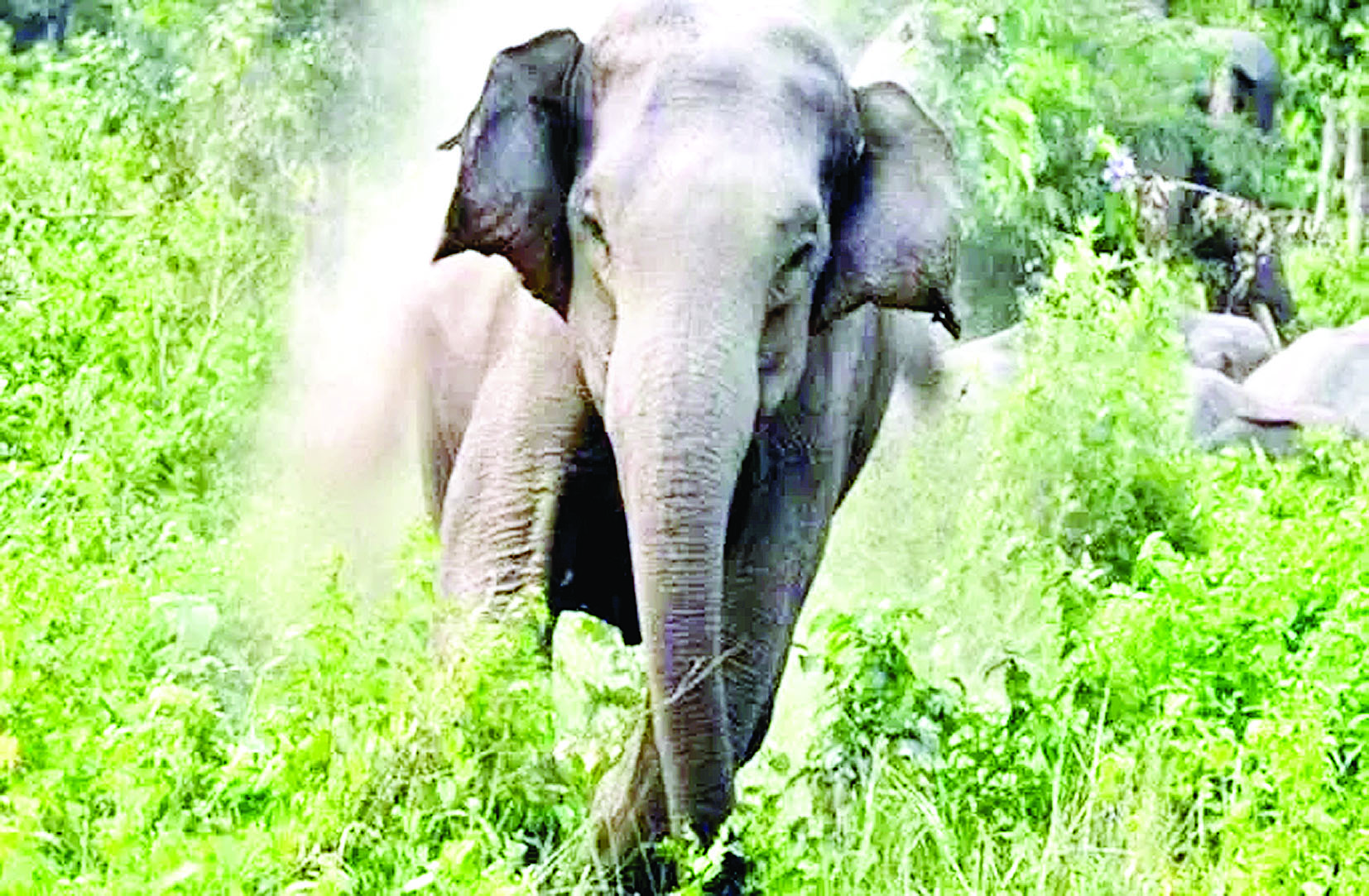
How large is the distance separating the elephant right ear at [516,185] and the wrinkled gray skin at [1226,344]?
9.73 m

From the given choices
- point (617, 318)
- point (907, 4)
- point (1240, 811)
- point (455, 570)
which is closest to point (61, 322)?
point (455, 570)

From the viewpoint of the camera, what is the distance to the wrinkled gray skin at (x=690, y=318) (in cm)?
512

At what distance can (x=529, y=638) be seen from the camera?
5352 mm

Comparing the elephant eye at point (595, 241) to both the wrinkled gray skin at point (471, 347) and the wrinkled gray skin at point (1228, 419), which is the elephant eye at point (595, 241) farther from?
the wrinkled gray skin at point (1228, 419)

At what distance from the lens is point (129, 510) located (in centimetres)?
775

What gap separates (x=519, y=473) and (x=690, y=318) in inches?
29.5

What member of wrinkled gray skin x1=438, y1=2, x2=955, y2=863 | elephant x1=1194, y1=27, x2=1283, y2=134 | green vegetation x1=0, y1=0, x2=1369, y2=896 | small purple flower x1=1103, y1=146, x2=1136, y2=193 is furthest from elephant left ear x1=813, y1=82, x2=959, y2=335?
elephant x1=1194, y1=27, x2=1283, y2=134

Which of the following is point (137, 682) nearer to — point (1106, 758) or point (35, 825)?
point (35, 825)

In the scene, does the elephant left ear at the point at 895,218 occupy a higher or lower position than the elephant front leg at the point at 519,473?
higher

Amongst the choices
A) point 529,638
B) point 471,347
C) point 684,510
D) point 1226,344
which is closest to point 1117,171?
Result: point 1226,344

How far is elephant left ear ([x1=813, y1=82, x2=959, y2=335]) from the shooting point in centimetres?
570

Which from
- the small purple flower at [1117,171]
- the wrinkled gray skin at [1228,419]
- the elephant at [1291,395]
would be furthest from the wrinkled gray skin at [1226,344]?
the wrinkled gray skin at [1228,419]

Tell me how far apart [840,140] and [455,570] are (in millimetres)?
950

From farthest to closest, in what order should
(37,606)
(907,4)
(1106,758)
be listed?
(907,4) → (1106,758) → (37,606)
